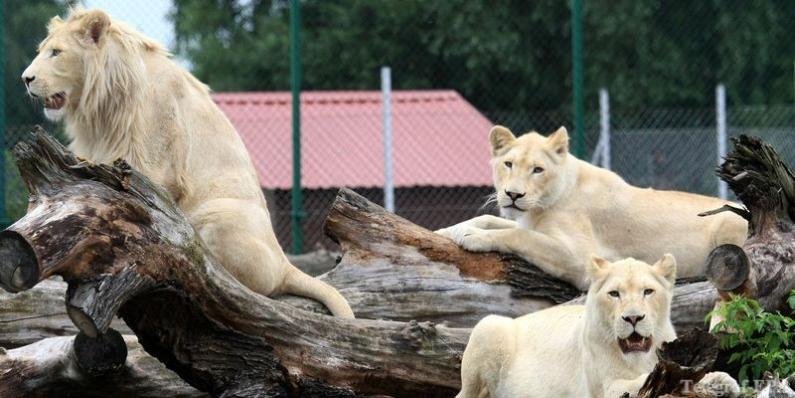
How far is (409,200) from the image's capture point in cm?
1329

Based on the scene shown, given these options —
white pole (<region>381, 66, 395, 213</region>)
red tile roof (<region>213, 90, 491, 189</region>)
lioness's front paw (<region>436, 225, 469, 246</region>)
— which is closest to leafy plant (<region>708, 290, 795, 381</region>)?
lioness's front paw (<region>436, 225, 469, 246</region>)

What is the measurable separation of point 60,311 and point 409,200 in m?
7.06

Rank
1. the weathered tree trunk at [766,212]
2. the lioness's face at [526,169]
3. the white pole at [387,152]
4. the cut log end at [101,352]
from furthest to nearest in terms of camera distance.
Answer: the white pole at [387,152], the lioness's face at [526,169], the weathered tree trunk at [766,212], the cut log end at [101,352]

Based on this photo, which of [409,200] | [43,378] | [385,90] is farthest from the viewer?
[409,200]

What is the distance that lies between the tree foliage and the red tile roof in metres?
3.32

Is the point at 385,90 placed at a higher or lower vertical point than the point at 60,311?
higher

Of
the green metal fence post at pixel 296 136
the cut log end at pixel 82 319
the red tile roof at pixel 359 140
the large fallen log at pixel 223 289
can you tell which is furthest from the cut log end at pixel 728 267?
the red tile roof at pixel 359 140

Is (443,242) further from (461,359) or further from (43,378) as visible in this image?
(43,378)

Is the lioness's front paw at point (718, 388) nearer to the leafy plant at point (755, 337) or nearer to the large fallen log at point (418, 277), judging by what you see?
the leafy plant at point (755, 337)

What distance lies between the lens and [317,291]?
254 inches

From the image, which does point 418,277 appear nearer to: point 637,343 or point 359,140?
point 637,343

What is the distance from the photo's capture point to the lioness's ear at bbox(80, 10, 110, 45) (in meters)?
6.78

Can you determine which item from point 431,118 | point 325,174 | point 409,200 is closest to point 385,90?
point 409,200

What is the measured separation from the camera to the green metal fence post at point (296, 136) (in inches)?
407
